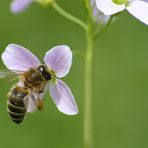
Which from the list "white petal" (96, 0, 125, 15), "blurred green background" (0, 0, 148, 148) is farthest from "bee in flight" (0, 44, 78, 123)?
"blurred green background" (0, 0, 148, 148)

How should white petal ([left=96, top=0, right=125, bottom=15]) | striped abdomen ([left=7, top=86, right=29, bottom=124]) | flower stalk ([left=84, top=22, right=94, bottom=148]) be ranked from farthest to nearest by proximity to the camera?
flower stalk ([left=84, top=22, right=94, bottom=148])
striped abdomen ([left=7, top=86, right=29, bottom=124])
white petal ([left=96, top=0, right=125, bottom=15])

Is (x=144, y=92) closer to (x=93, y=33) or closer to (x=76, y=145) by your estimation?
(x=76, y=145)

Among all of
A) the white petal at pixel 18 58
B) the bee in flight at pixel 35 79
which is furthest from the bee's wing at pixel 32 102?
the white petal at pixel 18 58

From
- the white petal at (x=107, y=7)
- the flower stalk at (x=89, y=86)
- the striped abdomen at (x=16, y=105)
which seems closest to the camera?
the white petal at (x=107, y=7)

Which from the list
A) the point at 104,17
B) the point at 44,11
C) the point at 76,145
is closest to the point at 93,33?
the point at 104,17

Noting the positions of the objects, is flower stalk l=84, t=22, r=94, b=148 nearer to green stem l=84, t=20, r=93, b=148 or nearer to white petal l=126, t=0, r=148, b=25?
green stem l=84, t=20, r=93, b=148

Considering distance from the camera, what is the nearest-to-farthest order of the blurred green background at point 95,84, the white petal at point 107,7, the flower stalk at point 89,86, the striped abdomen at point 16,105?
1. the white petal at point 107,7
2. the striped abdomen at point 16,105
3. the flower stalk at point 89,86
4. the blurred green background at point 95,84

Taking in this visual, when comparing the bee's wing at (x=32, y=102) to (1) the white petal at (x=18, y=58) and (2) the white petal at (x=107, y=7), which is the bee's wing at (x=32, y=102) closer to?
(1) the white petal at (x=18, y=58)
